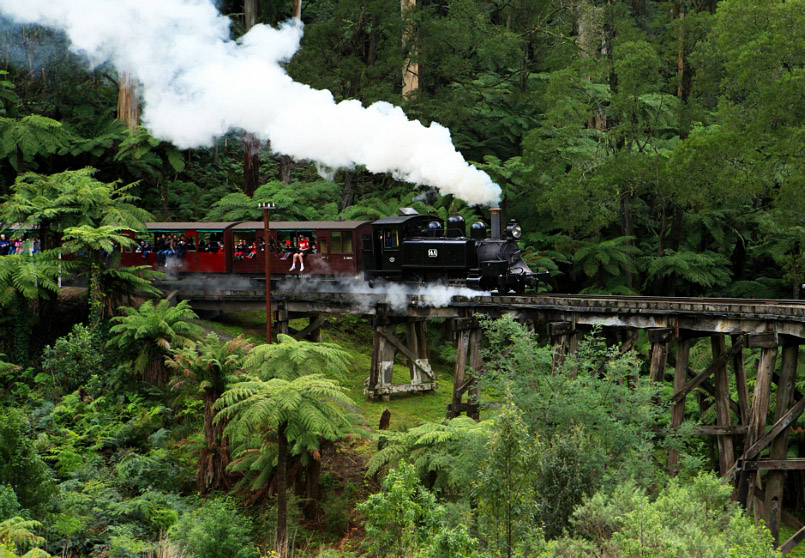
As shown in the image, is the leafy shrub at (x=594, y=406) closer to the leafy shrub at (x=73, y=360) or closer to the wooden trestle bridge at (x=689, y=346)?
the wooden trestle bridge at (x=689, y=346)

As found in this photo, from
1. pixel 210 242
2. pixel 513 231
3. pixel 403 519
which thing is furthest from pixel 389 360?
pixel 403 519

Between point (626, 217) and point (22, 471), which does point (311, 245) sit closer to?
point (626, 217)

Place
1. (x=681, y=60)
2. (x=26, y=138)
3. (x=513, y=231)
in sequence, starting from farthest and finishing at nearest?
1. (x=681, y=60)
2. (x=26, y=138)
3. (x=513, y=231)

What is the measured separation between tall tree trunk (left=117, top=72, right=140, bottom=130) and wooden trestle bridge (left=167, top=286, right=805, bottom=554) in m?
14.5

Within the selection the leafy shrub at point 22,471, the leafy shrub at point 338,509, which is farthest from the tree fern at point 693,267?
the leafy shrub at point 22,471

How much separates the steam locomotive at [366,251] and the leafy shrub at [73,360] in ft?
17.6

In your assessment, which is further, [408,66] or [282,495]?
[408,66]

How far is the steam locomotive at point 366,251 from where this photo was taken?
23.9m

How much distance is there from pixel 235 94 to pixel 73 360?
11425mm

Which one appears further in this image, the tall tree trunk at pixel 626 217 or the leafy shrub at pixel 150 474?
the tall tree trunk at pixel 626 217

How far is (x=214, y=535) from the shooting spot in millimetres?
15289

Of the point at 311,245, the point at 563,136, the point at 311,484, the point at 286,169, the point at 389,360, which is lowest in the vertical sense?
the point at 311,484

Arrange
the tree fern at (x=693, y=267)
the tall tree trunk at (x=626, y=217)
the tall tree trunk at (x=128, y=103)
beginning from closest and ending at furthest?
the tree fern at (x=693, y=267) → the tall tree trunk at (x=626, y=217) → the tall tree trunk at (x=128, y=103)

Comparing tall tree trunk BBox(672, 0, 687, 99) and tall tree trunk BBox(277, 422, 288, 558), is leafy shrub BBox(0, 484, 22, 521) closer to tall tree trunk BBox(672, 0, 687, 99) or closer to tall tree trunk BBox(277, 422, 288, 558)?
tall tree trunk BBox(277, 422, 288, 558)
